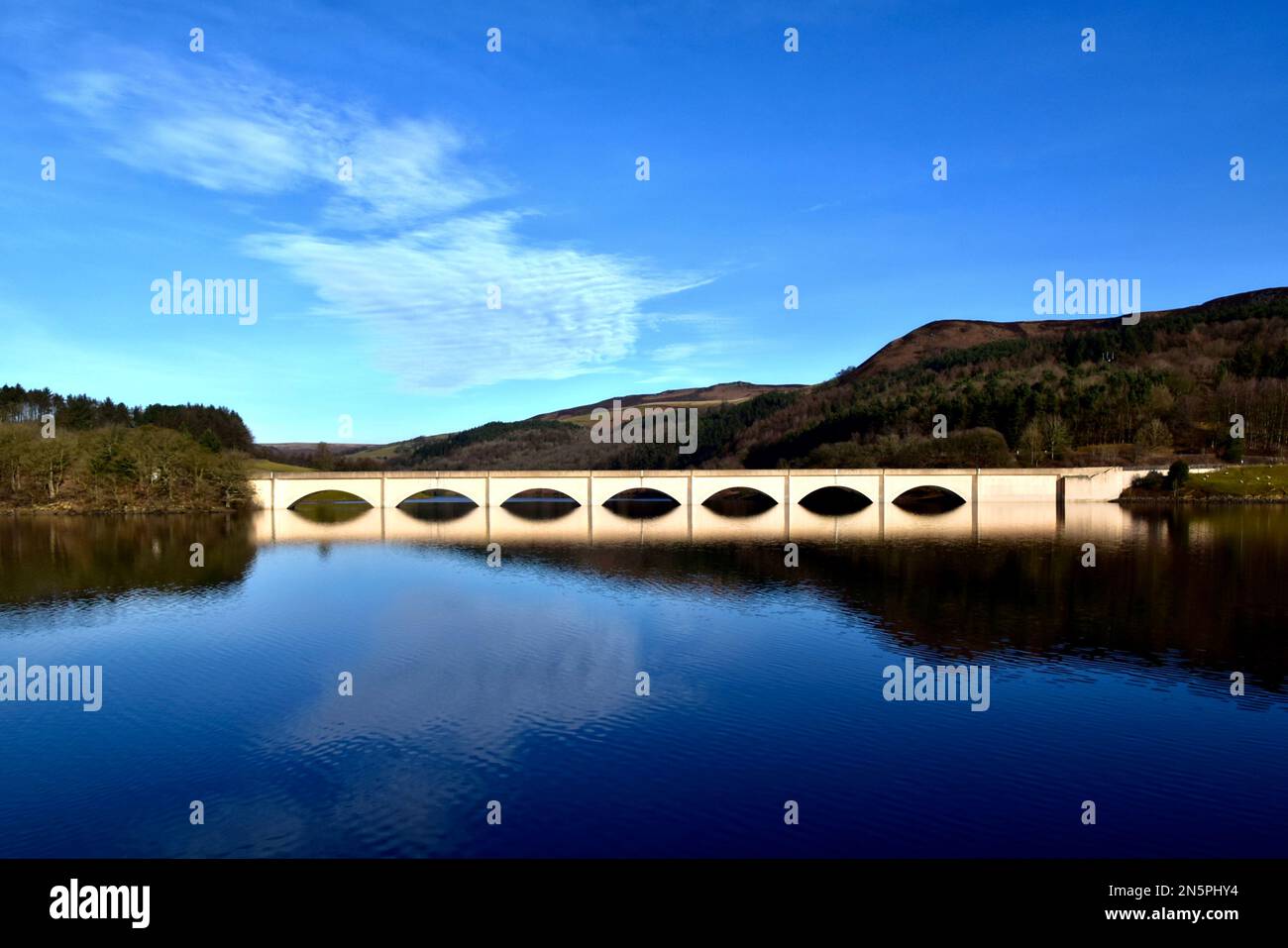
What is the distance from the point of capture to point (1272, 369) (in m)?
148

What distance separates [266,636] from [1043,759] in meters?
28.2

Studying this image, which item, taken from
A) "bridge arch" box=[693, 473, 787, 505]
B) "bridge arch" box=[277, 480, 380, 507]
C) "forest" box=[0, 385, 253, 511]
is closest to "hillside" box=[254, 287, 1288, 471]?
"bridge arch" box=[693, 473, 787, 505]

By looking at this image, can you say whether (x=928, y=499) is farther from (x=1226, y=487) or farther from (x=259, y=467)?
(x=259, y=467)

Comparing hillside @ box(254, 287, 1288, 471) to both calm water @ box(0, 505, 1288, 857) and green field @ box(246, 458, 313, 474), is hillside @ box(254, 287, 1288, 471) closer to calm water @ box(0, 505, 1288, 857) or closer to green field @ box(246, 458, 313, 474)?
calm water @ box(0, 505, 1288, 857)

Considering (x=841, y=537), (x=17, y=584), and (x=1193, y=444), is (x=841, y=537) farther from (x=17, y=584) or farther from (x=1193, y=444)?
(x=1193, y=444)

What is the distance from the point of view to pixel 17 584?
44906 millimetres

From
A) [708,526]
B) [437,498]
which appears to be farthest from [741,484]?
[437,498]

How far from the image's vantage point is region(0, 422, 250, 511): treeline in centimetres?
9969

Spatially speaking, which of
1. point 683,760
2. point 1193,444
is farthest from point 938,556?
point 1193,444
